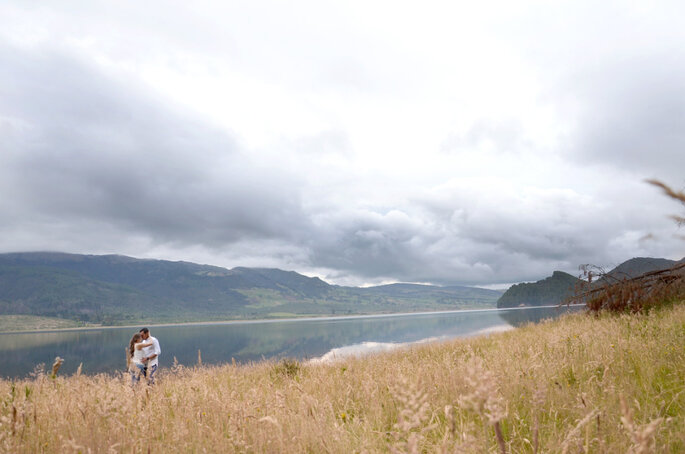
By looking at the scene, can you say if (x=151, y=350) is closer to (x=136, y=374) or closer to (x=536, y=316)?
(x=136, y=374)

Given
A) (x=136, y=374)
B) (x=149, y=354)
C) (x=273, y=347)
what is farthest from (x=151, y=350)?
(x=273, y=347)

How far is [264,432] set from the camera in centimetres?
373

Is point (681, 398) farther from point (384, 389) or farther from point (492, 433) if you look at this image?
point (384, 389)

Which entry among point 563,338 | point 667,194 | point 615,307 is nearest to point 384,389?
point 667,194

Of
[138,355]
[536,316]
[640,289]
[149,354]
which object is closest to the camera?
[640,289]

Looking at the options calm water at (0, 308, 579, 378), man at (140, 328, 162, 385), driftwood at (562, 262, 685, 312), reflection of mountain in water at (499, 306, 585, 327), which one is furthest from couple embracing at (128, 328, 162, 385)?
driftwood at (562, 262, 685, 312)

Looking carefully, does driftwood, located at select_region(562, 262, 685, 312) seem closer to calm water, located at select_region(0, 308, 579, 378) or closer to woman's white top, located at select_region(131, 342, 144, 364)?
woman's white top, located at select_region(131, 342, 144, 364)

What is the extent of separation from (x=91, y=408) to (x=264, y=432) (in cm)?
236

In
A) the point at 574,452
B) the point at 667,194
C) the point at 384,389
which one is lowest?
the point at 384,389

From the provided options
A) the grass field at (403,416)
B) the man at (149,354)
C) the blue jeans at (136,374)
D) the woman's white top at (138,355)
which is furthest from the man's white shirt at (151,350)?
the grass field at (403,416)

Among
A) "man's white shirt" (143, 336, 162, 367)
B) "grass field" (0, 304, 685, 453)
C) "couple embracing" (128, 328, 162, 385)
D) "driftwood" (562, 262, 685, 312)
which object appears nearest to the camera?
"grass field" (0, 304, 685, 453)

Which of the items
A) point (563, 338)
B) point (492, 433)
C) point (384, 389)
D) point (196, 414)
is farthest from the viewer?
point (563, 338)

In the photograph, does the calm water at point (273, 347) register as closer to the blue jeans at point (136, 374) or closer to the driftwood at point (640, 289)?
the blue jeans at point (136, 374)

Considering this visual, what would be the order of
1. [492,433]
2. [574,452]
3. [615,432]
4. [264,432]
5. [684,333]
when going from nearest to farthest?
[574,452] → [615,432] → [264,432] → [492,433] → [684,333]
